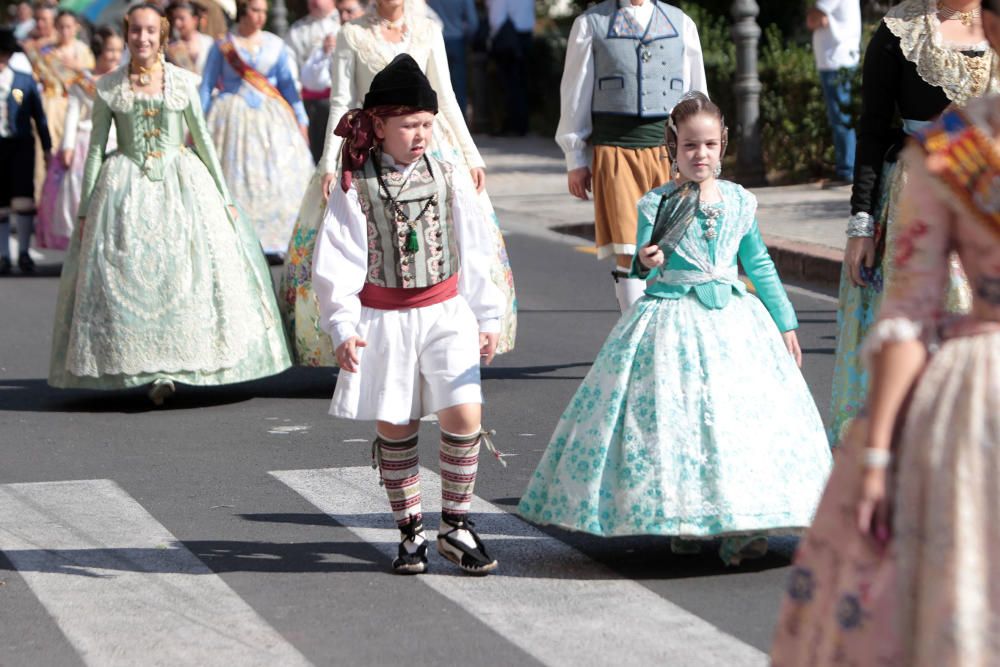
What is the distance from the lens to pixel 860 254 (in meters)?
6.46

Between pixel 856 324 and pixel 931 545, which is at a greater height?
pixel 931 545

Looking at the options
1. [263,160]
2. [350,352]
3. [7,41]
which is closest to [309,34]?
[7,41]

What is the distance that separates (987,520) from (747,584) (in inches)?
98.9

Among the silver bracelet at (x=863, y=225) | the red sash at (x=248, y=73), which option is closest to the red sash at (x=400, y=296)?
the silver bracelet at (x=863, y=225)

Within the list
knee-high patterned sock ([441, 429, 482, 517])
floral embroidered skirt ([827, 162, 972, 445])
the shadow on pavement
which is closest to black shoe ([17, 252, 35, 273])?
the shadow on pavement

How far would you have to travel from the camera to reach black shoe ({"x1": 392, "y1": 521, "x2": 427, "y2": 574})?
6133mm

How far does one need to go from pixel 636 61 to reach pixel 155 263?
2.51 meters

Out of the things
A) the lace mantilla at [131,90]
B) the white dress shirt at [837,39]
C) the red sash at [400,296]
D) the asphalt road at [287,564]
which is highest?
the lace mantilla at [131,90]

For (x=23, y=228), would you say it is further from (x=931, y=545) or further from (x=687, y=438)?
(x=931, y=545)

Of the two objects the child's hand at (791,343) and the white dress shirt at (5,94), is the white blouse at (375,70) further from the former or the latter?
the white dress shirt at (5,94)

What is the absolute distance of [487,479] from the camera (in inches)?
299

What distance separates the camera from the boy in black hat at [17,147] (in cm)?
1526

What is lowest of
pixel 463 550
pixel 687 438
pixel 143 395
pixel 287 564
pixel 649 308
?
pixel 143 395

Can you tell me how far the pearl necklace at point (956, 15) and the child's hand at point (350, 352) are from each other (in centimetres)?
217
